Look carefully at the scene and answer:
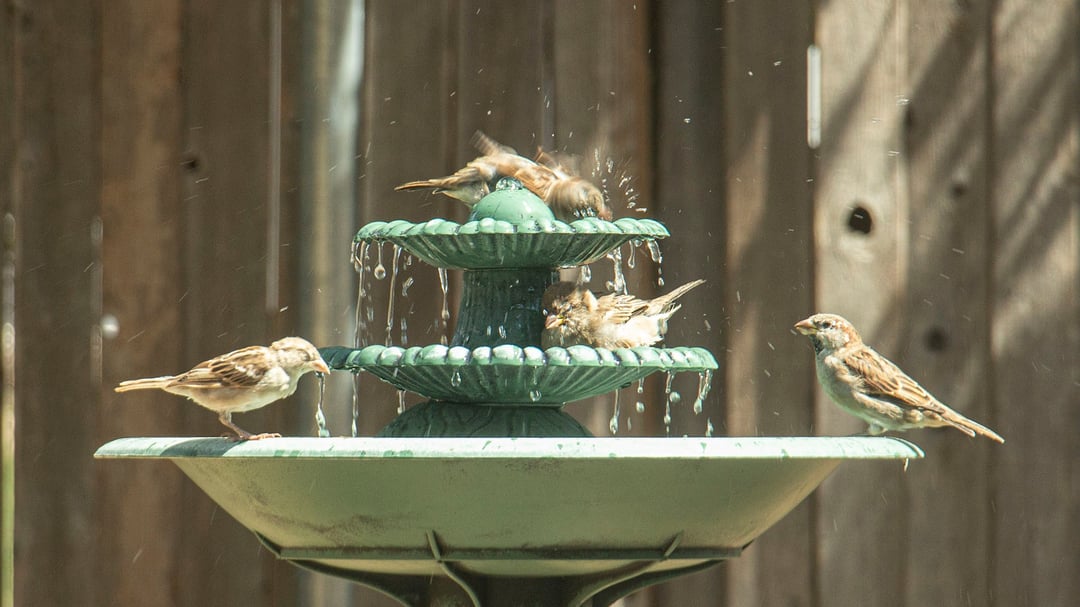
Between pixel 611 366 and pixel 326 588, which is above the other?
pixel 611 366

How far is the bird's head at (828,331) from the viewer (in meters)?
4.21

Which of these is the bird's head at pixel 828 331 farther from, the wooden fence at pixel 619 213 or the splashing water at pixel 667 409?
the splashing water at pixel 667 409

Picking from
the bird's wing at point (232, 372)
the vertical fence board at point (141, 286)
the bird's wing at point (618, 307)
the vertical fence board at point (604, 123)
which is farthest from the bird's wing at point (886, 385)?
the vertical fence board at point (141, 286)

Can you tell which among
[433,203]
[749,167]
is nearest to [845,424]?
[749,167]

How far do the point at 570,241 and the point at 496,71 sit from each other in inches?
60.9

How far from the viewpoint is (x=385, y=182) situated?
15.9 feet

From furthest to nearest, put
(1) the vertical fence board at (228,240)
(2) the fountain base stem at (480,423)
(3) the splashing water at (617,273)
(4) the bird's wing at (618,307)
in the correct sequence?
1. (1) the vertical fence board at (228,240)
2. (3) the splashing water at (617,273)
3. (4) the bird's wing at (618,307)
4. (2) the fountain base stem at (480,423)

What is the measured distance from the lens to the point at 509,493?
2723mm

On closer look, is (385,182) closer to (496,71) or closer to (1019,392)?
(496,71)

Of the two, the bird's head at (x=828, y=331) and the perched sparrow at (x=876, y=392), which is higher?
the bird's head at (x=828, y=331)

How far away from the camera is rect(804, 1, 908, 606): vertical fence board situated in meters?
4.72

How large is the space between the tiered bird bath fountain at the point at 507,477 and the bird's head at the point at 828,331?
3.23 ft

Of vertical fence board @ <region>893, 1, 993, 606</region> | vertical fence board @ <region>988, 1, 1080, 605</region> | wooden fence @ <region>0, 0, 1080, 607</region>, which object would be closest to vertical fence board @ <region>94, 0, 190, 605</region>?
wooden fence @ <region>0, 0, 1080, 607</region>

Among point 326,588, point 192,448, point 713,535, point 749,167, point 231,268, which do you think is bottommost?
point 326,588
